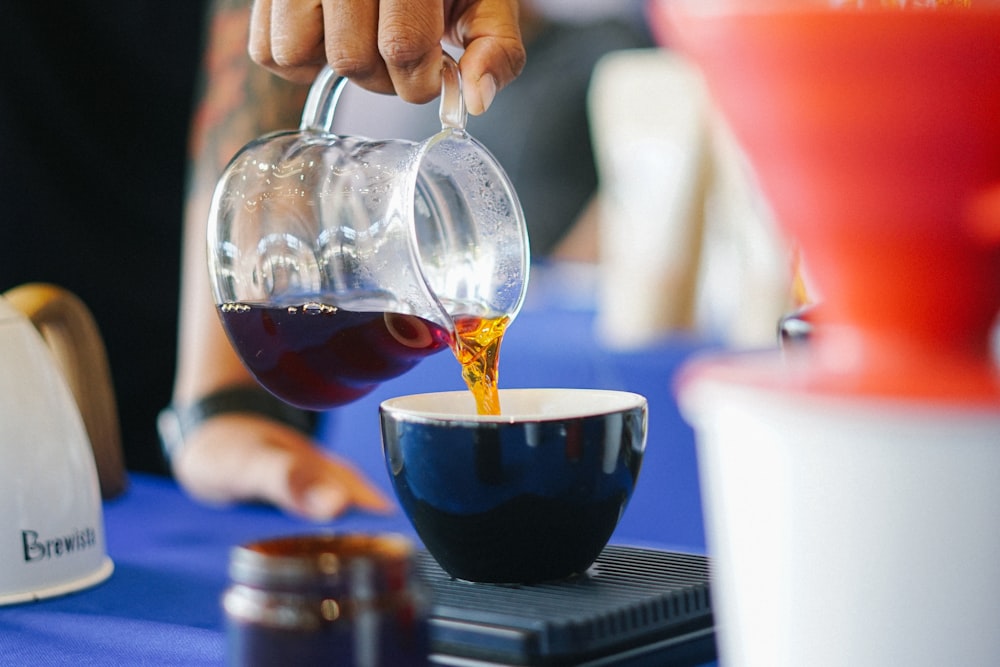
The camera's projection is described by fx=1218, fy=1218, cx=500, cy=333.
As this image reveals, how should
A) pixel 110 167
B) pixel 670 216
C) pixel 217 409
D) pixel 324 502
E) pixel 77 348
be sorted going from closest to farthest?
1. pixel 77 348
2. pixel 324 502
3. pixel 217 409
4. pixel 110 167
5. pixel 670 216

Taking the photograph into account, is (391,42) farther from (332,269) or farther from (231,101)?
(231,101)

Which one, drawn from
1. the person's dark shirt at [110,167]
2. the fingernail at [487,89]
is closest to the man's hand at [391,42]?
the fingernail at [487,89]

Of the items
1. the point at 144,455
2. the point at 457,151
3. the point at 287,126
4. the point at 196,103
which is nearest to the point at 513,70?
the point at 457,151

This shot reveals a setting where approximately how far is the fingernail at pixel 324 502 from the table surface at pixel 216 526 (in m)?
0.02

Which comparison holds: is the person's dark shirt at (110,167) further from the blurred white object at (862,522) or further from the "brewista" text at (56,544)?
the blurred white object at (862,522)

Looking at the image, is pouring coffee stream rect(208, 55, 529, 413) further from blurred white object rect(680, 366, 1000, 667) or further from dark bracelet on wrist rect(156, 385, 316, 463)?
dark bracelet on wrist rect(156, 385, 316, 463)

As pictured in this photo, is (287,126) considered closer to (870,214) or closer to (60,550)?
(60,550)

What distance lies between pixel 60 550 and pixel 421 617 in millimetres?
433

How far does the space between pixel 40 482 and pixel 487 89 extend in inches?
15.1

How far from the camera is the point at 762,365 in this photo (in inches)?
15.1

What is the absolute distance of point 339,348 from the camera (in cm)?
75

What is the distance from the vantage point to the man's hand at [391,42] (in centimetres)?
76

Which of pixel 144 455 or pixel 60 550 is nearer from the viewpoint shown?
pixel 60 550

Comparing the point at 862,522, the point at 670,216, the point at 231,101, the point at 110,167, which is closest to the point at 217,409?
the point at 231,101
